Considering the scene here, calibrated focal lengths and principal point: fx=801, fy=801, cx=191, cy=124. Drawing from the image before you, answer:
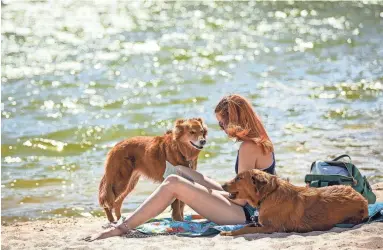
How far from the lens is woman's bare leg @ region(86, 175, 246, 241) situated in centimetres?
682

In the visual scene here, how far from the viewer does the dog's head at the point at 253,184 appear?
6492 mm

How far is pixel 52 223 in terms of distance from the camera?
898cm

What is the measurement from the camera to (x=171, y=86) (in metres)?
18.0

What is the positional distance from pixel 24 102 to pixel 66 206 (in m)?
Answer: 7.31

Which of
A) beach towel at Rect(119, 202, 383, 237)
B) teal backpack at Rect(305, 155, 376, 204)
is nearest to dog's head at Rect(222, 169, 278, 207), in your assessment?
beach towel at Rect(119, 202, 383, 237)

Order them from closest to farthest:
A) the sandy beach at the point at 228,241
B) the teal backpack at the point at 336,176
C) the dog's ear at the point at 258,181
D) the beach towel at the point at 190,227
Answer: the sandy beach at the point at 228,241, the dog's ear at the point at 258,181, the beach towel at the point at 190,227, the teal backpack at the point at 336,176

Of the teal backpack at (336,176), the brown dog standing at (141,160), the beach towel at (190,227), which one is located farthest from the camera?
the brown dog standing at (141,160)

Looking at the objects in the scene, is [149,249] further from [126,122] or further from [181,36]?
[181,36]

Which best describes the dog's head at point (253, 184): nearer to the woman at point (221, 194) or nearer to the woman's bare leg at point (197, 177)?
the woman at point (221, 194)

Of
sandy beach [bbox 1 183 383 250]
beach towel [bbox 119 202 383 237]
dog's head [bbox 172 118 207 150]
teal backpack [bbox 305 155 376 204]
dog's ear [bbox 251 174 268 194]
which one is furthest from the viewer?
dog's head [bbox 172 118 207 150]

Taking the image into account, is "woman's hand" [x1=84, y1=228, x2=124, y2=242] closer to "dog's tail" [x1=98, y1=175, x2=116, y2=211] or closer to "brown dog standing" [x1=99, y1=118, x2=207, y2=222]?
"brown dog standing" [x1=99, y1=118, x2=207, y2=222]

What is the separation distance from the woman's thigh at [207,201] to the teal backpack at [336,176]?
2.32ft

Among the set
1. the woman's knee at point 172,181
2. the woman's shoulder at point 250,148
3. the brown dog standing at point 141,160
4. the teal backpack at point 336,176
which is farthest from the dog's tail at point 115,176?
the teal backpack at point 336,176

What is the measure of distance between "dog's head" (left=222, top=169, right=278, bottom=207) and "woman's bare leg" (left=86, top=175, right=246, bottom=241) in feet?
1.21
